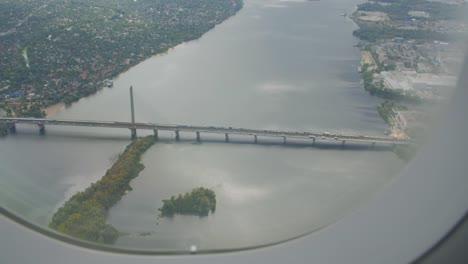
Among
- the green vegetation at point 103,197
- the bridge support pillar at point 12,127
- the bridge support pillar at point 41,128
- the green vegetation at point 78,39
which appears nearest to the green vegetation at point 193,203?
the green vegetation at point 103,197

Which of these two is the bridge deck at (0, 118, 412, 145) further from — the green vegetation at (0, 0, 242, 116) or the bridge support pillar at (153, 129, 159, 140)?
the green vegetation at (0, 0, 242, 116)

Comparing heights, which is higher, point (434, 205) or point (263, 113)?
point (434, 205)

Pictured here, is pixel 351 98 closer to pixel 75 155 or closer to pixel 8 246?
pixel 75 155

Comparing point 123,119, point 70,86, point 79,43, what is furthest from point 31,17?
point 123,119

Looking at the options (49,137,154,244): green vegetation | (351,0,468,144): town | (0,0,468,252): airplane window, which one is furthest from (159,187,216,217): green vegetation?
(351,0,468,144): town

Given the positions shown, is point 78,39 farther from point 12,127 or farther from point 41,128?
point 12,127

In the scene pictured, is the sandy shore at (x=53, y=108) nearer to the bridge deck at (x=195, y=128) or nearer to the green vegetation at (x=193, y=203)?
the bridge deck at (x=195, y=128)
